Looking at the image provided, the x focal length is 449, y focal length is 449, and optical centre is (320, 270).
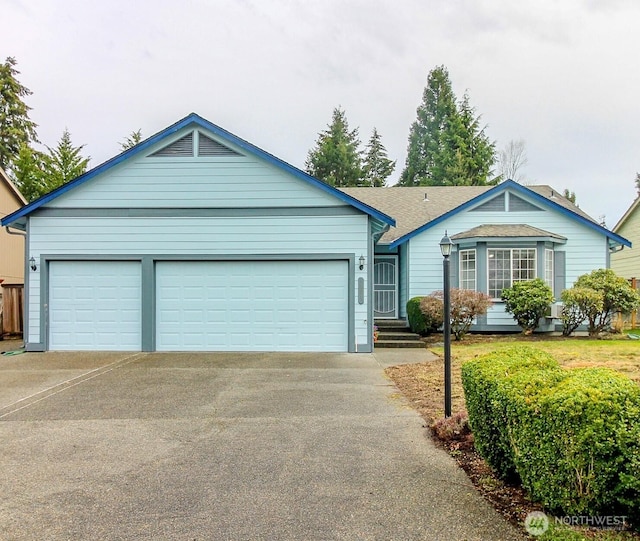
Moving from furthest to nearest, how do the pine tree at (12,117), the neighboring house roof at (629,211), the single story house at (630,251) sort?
the pine tree at (12,117) → the single story house at (630,251) → the neighboring house roof at (629,211)

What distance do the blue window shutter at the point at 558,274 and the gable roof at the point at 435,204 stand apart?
1291mm

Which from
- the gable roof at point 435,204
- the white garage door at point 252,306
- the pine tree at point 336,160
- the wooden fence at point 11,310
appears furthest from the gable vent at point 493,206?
the pine tree at point 336,160

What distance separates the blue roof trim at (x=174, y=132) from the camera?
34.2 feet

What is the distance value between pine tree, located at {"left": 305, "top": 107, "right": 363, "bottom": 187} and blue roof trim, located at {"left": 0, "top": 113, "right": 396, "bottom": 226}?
27.5 m

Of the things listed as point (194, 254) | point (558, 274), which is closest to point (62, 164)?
point (194, 254)

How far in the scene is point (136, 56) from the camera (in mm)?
14211

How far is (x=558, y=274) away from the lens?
1347 centimetres

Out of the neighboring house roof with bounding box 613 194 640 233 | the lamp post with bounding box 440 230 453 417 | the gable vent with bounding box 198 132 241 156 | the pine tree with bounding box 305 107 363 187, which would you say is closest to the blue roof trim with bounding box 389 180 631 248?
the gable vent with bounding box 198 132 241 156

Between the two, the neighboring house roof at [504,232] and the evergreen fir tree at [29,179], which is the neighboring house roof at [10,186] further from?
the neighboring house roof at [504,232]

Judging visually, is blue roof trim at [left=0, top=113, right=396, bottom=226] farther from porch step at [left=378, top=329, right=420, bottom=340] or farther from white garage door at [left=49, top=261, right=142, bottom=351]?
porch step at [left=378, top=329, right=420, bottom=340]

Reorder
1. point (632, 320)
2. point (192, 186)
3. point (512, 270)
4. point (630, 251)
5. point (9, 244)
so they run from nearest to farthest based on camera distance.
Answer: point (192, 186) → point (512, 270) → point (632, 320) → point (9, 244) → point (630, 251)

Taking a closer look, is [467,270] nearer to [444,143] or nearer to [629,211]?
[629,211]

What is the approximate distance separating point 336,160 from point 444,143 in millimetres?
9084

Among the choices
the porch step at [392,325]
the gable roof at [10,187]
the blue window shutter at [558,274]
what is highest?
the gable roof at [10,187]
